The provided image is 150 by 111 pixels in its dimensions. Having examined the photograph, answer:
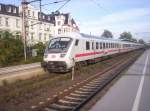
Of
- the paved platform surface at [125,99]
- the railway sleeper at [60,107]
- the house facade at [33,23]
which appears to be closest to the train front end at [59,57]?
the paved platform surface at [125,99]

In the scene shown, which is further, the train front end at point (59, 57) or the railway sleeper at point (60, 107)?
the train front end at point (59, 57)

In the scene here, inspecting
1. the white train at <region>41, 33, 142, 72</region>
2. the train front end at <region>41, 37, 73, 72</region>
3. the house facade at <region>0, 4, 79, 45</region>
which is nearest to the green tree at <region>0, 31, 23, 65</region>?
the house facade at <region>0, 4, 79, 45</region>

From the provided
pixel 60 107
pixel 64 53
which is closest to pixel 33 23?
pixel 64 53

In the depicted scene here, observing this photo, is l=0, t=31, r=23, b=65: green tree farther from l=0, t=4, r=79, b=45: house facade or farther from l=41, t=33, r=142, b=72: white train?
l=41, t=33, r=142, b=72: white train

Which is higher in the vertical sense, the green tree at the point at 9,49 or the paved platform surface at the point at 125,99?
the green tree at the point at 9,49

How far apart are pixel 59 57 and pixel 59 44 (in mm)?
1264

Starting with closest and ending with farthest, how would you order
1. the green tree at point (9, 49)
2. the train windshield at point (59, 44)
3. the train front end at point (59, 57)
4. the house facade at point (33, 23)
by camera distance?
the train front end at point (59, 57) → the train windshield at point (59, 44) → the green tree at point (9, 49) → the house facade at point (33, 23)

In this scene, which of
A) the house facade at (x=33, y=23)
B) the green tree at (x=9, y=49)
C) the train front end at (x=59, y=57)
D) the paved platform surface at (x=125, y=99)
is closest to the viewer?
the paved platform surface at (x=125, y=99)

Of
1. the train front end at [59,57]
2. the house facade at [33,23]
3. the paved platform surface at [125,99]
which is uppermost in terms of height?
the house facade at [33,23]

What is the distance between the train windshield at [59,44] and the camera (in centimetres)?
1591

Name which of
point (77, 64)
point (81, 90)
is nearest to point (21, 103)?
point (81, 90)

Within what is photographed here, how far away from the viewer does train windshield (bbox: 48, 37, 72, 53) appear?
15911 mm

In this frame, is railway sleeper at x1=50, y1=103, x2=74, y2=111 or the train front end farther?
the train front end

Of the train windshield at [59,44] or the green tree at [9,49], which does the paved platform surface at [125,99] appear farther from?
the green tree at [9,49]
